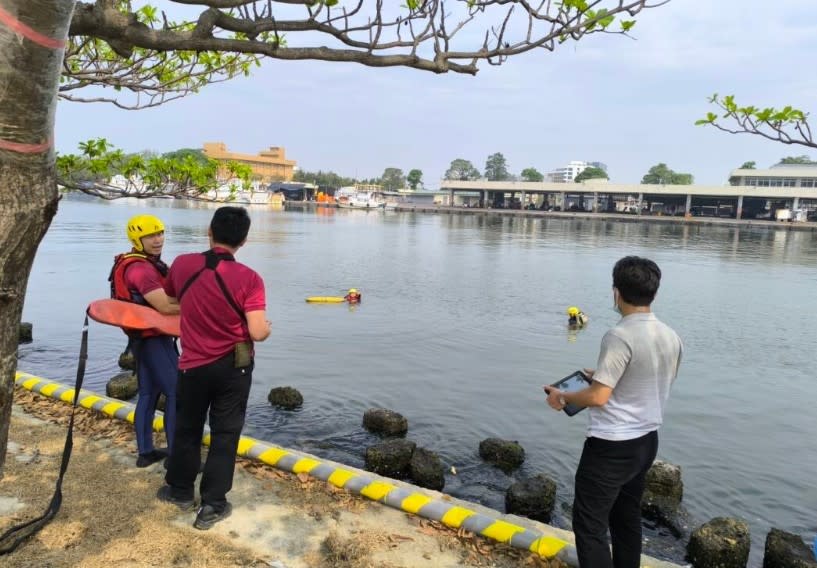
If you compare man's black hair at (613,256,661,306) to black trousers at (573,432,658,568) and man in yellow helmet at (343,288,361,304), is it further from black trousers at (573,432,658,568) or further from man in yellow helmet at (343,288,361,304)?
man in yellow helmet at (343,288,361,304)

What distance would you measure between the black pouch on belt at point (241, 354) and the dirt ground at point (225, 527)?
1.06 metres

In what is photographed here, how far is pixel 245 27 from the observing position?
3920 mm

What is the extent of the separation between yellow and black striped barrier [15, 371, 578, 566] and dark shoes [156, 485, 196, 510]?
89cm

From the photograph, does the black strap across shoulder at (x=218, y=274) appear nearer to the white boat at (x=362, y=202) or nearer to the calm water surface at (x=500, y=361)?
the calm water surface at (x=500, y=361)

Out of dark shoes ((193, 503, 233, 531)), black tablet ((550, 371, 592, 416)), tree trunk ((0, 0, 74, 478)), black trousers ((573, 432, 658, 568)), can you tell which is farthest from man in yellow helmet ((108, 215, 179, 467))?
black trousers ((573, 432, 658, 568))

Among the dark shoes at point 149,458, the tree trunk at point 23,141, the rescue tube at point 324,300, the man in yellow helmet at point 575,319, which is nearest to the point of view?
the tree trunk at point 23,141

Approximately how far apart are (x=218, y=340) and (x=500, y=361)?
28.6 feet

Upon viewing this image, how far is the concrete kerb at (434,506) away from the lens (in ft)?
12.4

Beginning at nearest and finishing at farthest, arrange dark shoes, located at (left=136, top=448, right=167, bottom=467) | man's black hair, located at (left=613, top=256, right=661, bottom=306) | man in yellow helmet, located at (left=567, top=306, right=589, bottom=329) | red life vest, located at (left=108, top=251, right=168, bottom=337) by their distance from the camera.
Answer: man's black hair, located at (left=613, top=256, right=661, bottom=306) < red life vest, located at (left=108, top=251, right=168, bottom=337) < dark shoes, located at (left=136, top=448, right=167, bottom=467) < man in yellow helmet, located at (left=567, top=306, right=589, bottom=329)

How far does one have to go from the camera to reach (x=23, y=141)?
2191mm

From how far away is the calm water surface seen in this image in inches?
284

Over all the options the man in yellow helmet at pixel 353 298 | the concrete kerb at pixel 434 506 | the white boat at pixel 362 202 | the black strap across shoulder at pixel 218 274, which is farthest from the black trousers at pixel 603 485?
the white boat at pixel 362 202

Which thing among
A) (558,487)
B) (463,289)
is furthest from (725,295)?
(558,487)

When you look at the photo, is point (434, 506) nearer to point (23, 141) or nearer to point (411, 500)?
Result: point (411, 500)
